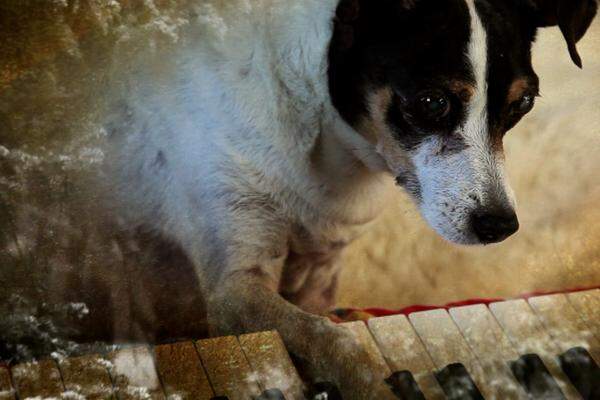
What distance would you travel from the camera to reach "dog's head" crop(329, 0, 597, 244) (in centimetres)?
99

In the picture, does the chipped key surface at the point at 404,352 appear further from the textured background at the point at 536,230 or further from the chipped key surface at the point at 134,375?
the chipped key surface at the point at 134,375

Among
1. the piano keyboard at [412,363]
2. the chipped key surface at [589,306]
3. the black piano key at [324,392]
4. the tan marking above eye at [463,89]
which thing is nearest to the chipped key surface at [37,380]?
the piano keyboard at [412,363]

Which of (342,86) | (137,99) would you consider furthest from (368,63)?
(137,99)

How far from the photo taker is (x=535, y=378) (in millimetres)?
1028

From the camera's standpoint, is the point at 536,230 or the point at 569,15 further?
the point at 536,230

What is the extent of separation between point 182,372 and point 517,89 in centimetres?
51

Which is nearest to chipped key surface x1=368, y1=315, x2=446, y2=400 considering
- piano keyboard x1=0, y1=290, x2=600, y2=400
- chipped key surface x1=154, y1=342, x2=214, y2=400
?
piano keyboard x1=0, y1=290, x2=600, y2=400

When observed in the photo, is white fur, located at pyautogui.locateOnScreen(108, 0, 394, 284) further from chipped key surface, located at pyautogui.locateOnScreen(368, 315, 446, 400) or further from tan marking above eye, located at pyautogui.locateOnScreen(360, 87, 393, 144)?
chipped key surface, located at pyautogui.locateOnScreen(368, 315, 446, 400)

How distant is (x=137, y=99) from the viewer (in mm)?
1106

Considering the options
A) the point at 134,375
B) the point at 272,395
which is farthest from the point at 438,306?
the point at 134,375

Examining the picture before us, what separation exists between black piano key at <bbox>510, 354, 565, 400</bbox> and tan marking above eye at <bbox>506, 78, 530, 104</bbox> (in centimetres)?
32

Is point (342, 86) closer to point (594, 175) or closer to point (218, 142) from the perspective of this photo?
point (218, 142)

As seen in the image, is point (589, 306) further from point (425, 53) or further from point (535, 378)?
point (425, 53)

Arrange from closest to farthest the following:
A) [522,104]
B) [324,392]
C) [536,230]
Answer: [324,392] < [522,104] < [536,230]
